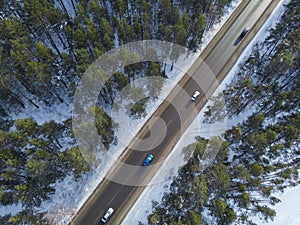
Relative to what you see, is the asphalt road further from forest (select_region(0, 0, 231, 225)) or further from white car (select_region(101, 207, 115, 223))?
forest (select_region(0, 0, 231, 225))

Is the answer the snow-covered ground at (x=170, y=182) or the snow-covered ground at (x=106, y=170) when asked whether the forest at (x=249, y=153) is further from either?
the snow-covered ground at (x=106, y=170)

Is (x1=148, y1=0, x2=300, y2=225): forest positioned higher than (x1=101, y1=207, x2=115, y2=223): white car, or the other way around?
(x1=148, y1=0, x2=300, y2=225): forest

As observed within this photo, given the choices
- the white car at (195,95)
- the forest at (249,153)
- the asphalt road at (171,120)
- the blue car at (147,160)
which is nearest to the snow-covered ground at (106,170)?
the asphalt road at (171,120)

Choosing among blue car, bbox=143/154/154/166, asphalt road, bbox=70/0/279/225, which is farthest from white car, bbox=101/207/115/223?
blue car, bbox=143/154/154/166

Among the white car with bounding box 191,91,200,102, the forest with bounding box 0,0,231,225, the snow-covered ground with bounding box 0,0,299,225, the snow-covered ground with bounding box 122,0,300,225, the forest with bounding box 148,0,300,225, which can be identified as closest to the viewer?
the forest with bounding box 0,0,231,225

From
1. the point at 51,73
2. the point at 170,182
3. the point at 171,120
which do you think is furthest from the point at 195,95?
the point at 51,73

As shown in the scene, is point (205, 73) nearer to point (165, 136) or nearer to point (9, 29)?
point (165, 136)
